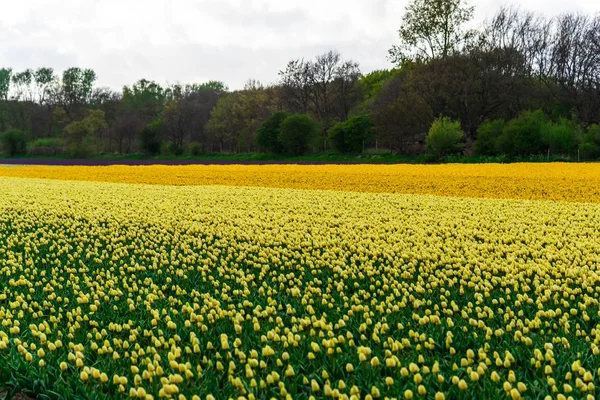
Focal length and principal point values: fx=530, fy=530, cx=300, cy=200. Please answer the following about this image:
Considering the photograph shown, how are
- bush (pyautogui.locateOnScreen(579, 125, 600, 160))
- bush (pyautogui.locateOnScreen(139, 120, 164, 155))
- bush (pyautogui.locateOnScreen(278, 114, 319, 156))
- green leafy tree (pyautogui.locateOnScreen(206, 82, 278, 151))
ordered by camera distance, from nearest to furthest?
bush (pyautogui.locateOnScreen(579, 125, 600, 160)), bush (pyautogui.locateOnScreen(278, 114, 319, 156)), bush (pyautogui.locateOnScreen(139, 120, 164, 155)), green leafy tree (pyautogui.locateOnScreen(206, 82, 278, 151))

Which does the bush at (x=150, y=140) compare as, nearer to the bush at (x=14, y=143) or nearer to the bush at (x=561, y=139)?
the bush at (x=14, y=143)

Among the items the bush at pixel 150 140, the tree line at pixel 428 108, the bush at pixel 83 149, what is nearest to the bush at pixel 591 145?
the tree line at pixel 428 108

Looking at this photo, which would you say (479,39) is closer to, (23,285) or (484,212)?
(484,212)

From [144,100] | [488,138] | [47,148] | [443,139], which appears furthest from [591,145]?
[144,100]

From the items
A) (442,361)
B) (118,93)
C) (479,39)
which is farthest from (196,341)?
(118,93)

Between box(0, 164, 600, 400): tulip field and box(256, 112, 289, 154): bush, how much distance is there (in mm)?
40382

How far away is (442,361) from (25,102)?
314ft

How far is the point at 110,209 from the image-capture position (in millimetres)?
14547

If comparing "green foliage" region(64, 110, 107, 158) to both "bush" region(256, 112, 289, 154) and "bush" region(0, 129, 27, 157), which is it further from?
"bush" region(256, 112, 289, 154)

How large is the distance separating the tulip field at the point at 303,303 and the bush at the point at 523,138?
23241 millimetres

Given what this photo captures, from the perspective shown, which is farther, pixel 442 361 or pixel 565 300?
pixel 565 300

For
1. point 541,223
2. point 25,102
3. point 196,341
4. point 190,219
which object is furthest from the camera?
point 25,102

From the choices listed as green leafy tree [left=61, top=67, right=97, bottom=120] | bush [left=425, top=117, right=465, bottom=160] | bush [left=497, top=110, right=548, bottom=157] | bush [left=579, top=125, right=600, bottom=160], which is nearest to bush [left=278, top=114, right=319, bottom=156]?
bush [left=425, top=117, right=465, bottom=160]

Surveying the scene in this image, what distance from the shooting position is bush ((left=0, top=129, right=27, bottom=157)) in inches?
2501
